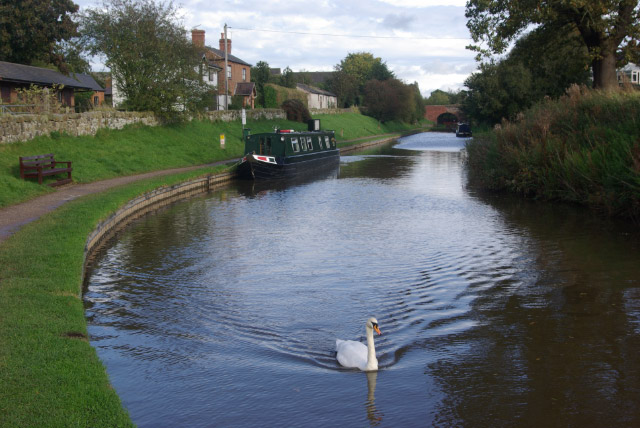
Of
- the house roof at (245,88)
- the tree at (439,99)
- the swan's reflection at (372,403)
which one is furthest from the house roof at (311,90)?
the swan's reflection at (372,403)

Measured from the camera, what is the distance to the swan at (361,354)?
645 cm

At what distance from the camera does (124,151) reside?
24.3m

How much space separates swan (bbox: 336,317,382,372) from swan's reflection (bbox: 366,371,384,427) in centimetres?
9

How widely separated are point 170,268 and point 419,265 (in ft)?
13.9

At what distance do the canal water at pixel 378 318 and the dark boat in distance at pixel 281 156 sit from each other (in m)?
9.40

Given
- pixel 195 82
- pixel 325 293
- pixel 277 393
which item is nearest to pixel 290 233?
pixel 325 293

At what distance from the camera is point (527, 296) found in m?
9.02

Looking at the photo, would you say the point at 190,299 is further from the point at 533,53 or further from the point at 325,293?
the point at 533,53

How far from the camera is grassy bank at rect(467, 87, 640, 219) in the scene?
1466 cm

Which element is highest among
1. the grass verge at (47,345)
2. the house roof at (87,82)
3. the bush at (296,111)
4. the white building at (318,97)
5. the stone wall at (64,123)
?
the white building at (318,97)

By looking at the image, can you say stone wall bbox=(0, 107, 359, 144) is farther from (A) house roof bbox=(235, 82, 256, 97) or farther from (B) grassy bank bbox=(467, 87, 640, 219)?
(A) house roof bbox=(235, 82, 256, 97)

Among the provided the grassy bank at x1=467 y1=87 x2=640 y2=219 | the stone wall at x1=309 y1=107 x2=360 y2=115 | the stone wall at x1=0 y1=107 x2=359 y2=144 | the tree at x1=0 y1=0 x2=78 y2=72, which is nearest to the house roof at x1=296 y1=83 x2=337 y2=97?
the stone wall at x1=309 y1=107 x2=360 y2=115

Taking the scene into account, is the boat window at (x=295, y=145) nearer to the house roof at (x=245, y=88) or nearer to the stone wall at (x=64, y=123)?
the stone wall at (x=64, y=123)

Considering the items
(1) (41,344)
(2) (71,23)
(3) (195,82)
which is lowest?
(1) (41,344)
